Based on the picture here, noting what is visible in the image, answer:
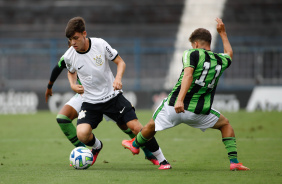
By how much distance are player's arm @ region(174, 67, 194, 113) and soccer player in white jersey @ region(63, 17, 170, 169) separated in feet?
3.23

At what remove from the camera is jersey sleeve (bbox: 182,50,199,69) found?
571cm

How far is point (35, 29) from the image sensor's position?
23688 mm

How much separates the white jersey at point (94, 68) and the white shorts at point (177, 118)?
0.95 metres

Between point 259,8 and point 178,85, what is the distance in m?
19.7

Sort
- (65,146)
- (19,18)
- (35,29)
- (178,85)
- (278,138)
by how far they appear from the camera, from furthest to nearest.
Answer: (19,18) < (35,29) < (278,138) < (65,146) < (178,85)

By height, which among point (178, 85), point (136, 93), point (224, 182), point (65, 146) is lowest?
point (136, 93)

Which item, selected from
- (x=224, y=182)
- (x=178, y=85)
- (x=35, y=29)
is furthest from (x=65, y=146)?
(x=35, y=29)

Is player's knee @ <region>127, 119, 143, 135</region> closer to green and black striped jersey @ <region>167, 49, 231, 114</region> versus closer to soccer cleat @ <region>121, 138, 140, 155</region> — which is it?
soccer cleat @ <region>121, 138, 140, 155</region>

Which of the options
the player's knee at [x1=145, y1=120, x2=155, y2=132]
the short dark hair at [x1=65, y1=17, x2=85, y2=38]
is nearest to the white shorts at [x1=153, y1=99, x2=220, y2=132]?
the player's knee at [x1=145, y1=120, x2=155, y2=132]

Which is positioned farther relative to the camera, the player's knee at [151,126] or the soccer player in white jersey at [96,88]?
the soccer player in white jersey at [96,88]

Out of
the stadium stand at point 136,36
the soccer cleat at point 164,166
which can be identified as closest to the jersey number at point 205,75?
the soccer cleat at point 164,166

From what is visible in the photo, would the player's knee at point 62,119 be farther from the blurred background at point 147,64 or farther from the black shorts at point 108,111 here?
the blurred background at point 147,64

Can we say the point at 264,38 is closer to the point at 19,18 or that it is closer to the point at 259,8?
the point at 259,8

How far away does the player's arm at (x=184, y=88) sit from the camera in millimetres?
5562
